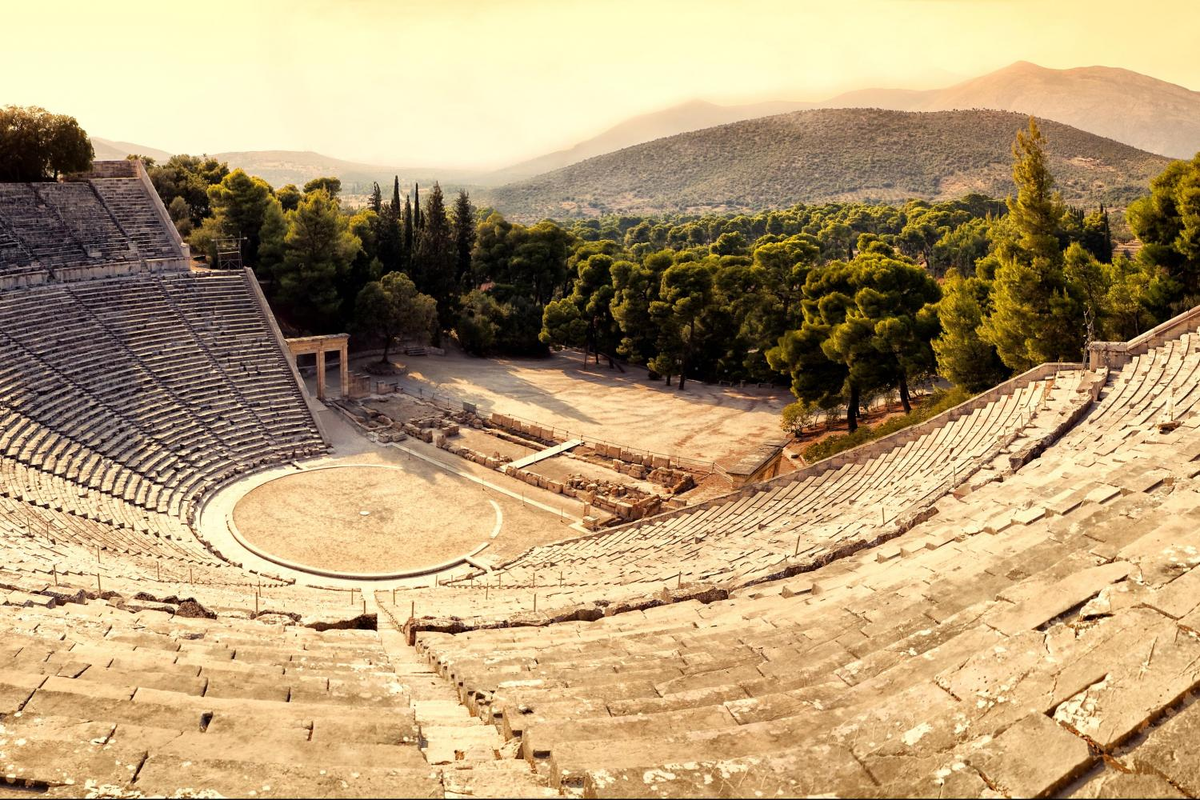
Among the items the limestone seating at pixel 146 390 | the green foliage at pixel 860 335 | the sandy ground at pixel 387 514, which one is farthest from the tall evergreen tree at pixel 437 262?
the green foliage at pixel 860 335

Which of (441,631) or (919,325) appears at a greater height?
(919,325)

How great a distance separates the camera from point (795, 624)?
35.7 feet

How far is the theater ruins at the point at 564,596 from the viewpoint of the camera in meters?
6.31

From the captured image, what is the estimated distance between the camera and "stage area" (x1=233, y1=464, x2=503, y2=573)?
72.8 feet

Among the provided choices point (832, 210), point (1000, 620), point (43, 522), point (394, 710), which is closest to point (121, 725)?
point (394, 710)

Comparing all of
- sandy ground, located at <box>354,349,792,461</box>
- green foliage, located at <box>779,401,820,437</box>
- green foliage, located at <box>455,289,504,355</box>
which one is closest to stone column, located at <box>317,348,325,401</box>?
sandy ground, located at <box>354,349,792,461</box>

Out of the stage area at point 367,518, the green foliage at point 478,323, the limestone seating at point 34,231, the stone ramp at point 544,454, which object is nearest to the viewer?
the stage area at point 367,518

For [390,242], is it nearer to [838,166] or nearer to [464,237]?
[464,237]

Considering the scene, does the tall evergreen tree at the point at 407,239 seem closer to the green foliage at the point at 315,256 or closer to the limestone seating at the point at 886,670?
the green foliage at the point at 315,256

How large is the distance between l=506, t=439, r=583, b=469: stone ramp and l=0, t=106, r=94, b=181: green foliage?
1081 inches

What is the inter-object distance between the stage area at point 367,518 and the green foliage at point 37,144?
933 inches

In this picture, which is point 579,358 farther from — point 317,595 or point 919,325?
point 317,595

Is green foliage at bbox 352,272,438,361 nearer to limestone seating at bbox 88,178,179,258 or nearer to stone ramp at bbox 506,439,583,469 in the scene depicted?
limestone seating at bbox 88,178,179,258

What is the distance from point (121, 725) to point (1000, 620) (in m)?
8.47
